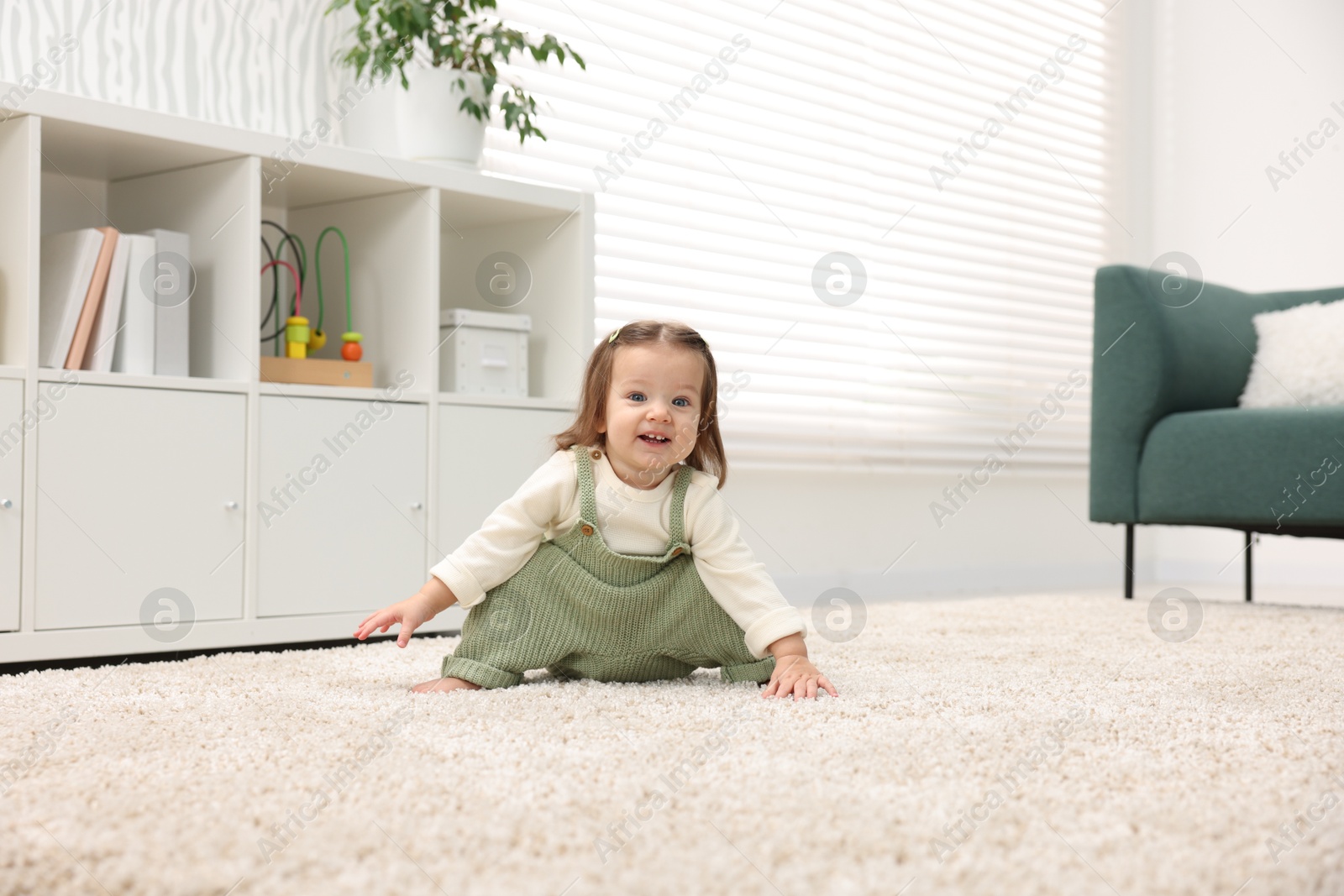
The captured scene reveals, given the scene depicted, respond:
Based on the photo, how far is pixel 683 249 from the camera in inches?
112

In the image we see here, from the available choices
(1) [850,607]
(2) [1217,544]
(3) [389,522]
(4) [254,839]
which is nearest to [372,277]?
(3) [389,522]

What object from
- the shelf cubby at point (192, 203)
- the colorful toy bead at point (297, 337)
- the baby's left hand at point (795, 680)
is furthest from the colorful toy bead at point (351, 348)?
the baby's left hand at point (795, 680)

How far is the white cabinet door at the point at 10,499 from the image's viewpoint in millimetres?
1515

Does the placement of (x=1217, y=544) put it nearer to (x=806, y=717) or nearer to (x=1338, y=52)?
(x=1338, y=52)

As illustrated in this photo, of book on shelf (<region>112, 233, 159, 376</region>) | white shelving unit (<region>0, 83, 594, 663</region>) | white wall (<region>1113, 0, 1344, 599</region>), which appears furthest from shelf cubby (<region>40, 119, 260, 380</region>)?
white wall (<region>1113, 0, 1344, 599</region>)

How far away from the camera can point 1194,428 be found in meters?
2.43

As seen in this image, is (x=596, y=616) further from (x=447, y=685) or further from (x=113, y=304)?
(x=113, y=304)

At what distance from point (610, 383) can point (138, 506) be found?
0.71 meters

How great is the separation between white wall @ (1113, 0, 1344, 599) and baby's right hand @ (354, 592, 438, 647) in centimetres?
281

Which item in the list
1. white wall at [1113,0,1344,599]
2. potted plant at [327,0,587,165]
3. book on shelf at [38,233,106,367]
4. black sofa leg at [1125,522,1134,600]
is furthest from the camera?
white wall at [1113,0,1344,599]

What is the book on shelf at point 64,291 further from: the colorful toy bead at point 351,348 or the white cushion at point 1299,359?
the white cushion at point 1299,359

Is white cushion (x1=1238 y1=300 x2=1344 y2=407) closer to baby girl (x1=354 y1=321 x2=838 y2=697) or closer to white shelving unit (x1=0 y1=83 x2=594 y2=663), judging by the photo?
white shelving unit (x1=0 y1=83 x2=594 y2=663)

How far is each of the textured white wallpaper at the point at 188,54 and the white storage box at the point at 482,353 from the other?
1.76 ft

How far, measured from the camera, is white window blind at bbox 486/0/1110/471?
9.07ft
